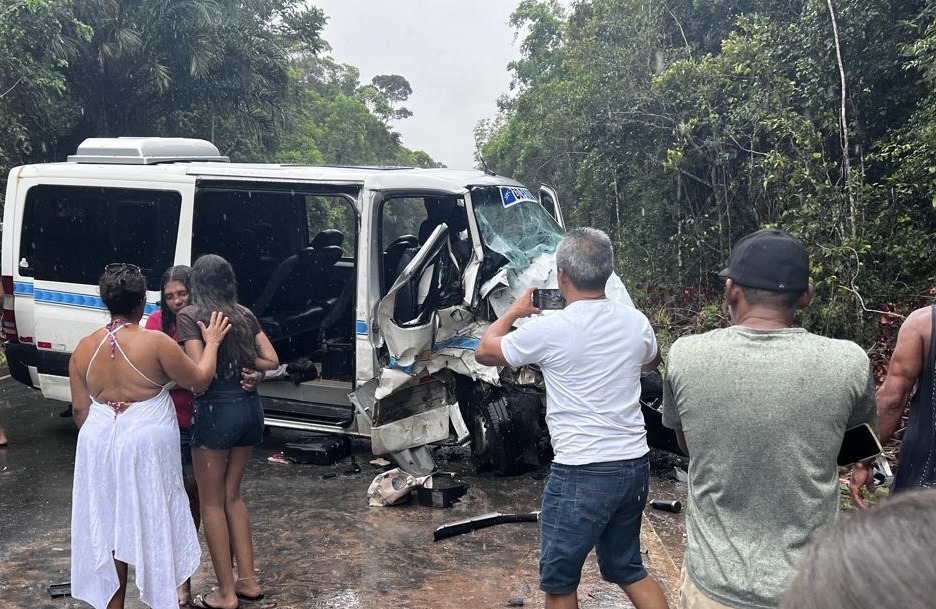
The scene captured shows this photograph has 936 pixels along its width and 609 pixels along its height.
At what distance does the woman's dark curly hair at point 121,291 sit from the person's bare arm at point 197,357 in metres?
0.20

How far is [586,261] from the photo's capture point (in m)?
3.30

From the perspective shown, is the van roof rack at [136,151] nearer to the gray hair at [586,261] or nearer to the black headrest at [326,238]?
the black headrest at [326,238]

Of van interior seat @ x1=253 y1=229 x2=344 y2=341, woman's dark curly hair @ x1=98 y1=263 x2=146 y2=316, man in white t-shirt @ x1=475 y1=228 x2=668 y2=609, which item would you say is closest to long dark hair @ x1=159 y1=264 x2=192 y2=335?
woman's dark curly hair @ x1=98 y1=263 x2=146 y2=316

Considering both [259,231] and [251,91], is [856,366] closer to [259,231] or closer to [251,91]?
[259,231]

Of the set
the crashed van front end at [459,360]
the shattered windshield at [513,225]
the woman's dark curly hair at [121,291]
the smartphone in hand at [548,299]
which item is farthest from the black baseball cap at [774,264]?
the shattered windshield at [513,225]

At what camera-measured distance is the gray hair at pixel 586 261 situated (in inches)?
130

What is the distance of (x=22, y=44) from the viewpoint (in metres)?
13.0

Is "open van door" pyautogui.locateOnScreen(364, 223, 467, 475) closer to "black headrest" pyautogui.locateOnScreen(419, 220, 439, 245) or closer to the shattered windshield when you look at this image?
the shattered windshield

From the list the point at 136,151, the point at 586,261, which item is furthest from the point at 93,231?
the point at 586,261

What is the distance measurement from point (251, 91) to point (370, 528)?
14551 mm

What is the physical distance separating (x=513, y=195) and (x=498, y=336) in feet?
12.1

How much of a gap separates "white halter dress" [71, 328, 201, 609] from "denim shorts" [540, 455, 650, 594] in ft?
5.47

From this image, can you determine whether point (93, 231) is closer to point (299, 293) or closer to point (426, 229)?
point (299, 293)

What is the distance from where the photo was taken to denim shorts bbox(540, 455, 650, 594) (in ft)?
10.5
